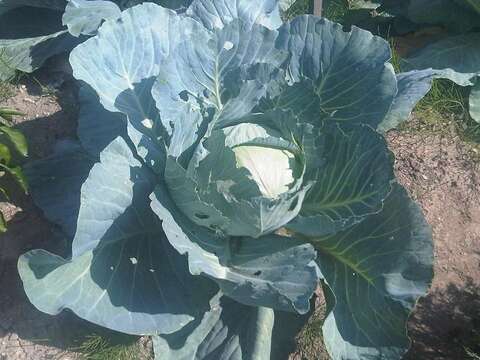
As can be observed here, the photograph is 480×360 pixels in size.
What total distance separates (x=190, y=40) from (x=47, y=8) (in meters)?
1.57

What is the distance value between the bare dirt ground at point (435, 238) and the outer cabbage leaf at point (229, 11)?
0.89 metres

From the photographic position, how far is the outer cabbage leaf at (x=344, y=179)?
1.83 m

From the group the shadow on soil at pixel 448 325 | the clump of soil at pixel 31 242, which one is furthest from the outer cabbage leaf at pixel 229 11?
the shadow on soil at pixel 448 325

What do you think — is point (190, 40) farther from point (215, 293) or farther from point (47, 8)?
point (47, 8)

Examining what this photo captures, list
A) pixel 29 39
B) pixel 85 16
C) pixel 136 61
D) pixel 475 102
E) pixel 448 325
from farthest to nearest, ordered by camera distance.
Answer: pixel 29 39 → pixel 475 102 → pixel 85 16 → pixel 448 325 → pixel 136 61

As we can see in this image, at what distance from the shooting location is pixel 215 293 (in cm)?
204

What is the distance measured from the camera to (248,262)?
1.94 metres

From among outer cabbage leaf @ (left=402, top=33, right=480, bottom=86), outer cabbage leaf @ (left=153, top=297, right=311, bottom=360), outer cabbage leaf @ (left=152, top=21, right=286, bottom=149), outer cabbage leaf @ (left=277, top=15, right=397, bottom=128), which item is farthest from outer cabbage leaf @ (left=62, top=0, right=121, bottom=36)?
outer cabbage leaf @ (left=402, top=33, right=480, bottom=86)

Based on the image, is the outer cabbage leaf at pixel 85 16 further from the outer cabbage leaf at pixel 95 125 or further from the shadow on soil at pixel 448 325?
the shadow on soil at pixel 448 325

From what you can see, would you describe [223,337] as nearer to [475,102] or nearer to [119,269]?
[119,269]

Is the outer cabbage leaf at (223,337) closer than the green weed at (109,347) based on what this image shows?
Yes

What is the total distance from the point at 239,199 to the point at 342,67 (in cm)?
59

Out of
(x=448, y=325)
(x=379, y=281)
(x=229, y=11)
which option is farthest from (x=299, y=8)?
(x=379, y=281)

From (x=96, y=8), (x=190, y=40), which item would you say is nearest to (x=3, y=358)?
(x=190, y=40)
